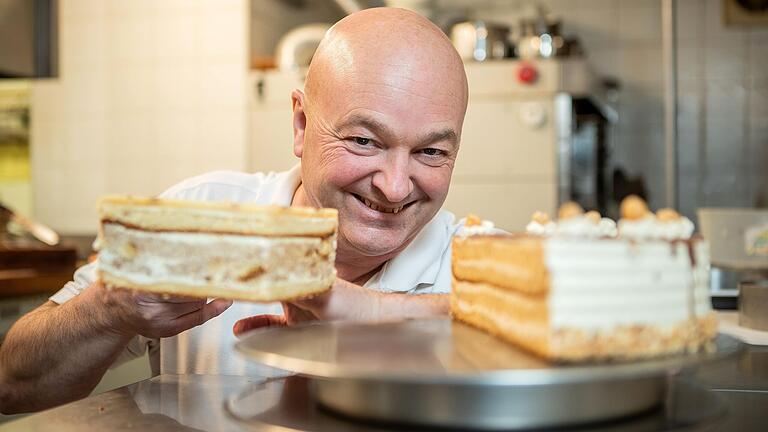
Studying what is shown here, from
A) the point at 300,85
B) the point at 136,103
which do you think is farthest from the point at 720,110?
the point at 136,103

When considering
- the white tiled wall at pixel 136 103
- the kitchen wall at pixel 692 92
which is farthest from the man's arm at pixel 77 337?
the kitchen wall at pixel 692 92

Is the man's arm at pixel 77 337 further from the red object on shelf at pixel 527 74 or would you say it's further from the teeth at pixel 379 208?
the red object on shelf at pixel 527 74

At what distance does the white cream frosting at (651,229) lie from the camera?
721 mm

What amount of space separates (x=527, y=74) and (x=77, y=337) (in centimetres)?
236

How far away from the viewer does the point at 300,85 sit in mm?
3475

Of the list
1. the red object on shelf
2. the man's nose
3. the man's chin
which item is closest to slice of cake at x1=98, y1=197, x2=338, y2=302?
the man's nose

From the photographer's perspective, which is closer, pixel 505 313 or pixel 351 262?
pixel 505 313

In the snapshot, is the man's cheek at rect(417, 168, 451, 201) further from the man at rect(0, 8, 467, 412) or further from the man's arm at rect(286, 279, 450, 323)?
the man's arm at rect(286, 279, 450, 323)

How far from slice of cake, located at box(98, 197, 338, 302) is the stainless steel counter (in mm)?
98

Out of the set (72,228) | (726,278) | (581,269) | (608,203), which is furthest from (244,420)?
(608,203)

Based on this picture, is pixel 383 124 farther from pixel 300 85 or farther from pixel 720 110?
pixel 720 110

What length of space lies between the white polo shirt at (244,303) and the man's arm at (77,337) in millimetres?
84

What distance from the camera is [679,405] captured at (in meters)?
0.74

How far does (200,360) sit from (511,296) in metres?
0.63
